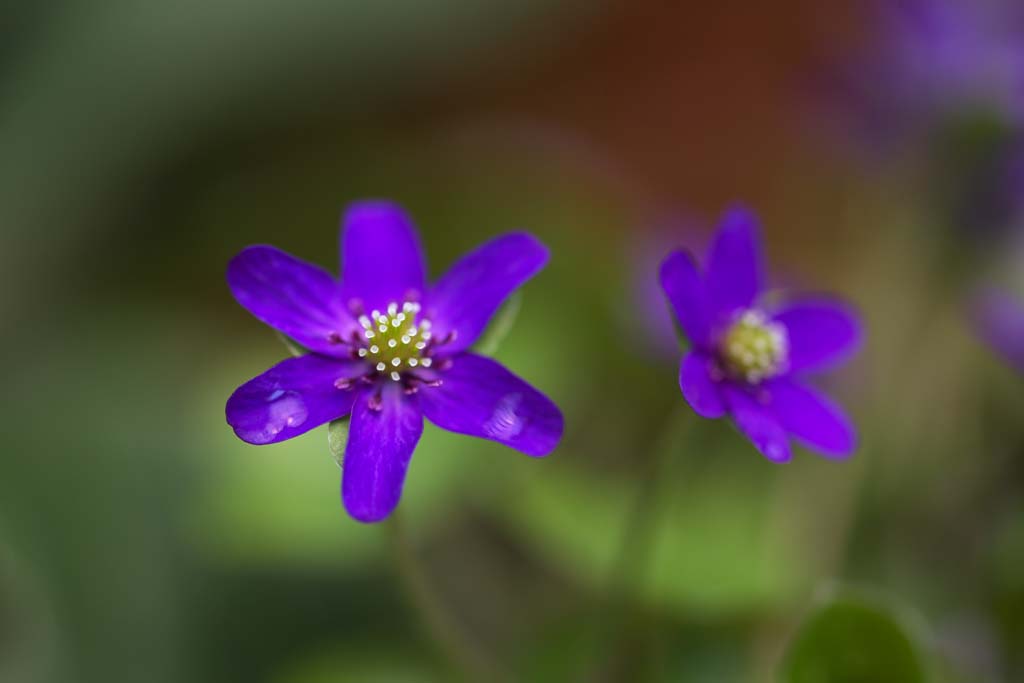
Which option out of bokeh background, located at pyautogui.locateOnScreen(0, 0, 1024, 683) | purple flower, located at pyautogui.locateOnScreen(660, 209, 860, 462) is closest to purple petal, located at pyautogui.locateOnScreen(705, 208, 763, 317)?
purple flower, located at pyautogui.locateOnScreen(660, 209, 860, 462)

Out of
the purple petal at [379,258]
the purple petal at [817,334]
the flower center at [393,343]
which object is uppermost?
the purple petal at [817,334]

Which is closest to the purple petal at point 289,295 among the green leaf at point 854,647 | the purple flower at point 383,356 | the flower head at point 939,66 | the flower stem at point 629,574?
the purple flower at point 383,356

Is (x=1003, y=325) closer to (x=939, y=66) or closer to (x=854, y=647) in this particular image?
(x=939, y=66)

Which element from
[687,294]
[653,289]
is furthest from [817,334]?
[653,289]

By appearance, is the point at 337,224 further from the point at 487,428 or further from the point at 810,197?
the point at 487,428

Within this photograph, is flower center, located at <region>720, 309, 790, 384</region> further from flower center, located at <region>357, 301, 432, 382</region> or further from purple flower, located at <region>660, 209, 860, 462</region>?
flower center, located at <region>357, 301, 432, 382</region>

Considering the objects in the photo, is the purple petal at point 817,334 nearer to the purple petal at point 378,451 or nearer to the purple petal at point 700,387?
the purple petal at point 700,387

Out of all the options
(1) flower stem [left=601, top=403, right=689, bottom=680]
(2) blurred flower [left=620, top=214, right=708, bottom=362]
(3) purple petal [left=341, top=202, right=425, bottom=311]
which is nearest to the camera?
(3) purple petal [left=341, top=202, right=425, bottom=311]
